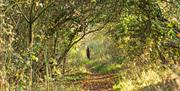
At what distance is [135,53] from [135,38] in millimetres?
667

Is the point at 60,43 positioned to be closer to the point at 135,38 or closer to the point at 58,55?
the point at 58,55

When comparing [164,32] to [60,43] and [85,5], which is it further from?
[60,43]

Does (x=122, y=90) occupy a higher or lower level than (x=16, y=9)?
lower

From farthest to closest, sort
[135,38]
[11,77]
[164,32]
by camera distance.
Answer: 1. [135,38]
2. [164,32]
3. [11,77]

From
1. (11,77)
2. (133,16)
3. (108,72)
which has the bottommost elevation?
(108,72)

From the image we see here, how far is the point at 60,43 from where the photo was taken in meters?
15.1

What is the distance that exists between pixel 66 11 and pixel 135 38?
3.75 metres

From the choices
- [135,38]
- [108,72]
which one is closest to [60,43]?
[135,38]

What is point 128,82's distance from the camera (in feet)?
44.4

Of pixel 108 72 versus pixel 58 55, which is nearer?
pixel 58 55

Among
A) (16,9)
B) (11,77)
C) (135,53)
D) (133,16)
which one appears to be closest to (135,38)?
(135,53)

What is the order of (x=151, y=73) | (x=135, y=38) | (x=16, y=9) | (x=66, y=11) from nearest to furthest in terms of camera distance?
(x=16, y=9)
(x=66, y=11)
(x=151, y=73)
(x=135, y=38)

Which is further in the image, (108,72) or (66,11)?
(108,72)

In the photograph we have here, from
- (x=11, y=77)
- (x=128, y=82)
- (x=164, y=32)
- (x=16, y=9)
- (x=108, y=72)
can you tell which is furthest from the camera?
(x=108, y=72)
